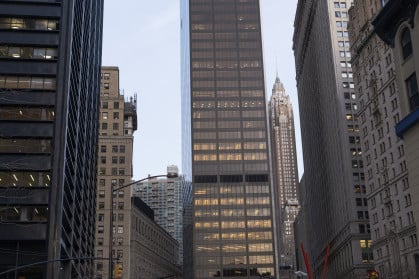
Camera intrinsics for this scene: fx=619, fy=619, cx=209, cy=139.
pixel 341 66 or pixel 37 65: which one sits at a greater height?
pixel 341 66

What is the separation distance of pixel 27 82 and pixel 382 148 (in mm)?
64439

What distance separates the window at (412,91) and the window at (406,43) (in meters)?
1.60

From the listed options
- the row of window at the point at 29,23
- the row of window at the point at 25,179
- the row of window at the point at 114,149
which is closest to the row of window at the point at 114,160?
the row of window at the point at 114,149

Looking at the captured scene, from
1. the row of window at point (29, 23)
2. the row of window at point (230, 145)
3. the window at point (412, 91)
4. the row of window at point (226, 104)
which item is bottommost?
the window at point (412, 91)

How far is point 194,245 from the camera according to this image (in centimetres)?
18725

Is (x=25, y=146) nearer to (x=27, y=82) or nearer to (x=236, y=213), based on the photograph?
(x=27, y=82)

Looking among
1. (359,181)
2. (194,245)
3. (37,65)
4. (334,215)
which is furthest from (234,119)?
(37,65)

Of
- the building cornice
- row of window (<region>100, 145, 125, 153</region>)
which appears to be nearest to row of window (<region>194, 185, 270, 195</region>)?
row of window (<region>100, 145, 125, 153</region>)

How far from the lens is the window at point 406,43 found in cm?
3708

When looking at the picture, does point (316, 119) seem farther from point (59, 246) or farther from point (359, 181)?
point (59, 246)

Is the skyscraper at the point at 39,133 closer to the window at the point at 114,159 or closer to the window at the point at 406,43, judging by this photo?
the window at the point at 406,43

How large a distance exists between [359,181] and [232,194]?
6701 centimetres

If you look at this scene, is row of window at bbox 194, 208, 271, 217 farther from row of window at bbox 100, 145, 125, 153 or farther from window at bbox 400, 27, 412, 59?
window at bbox 400, 27, 412, 59

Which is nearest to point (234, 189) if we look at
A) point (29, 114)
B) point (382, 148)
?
point (382, 148)
